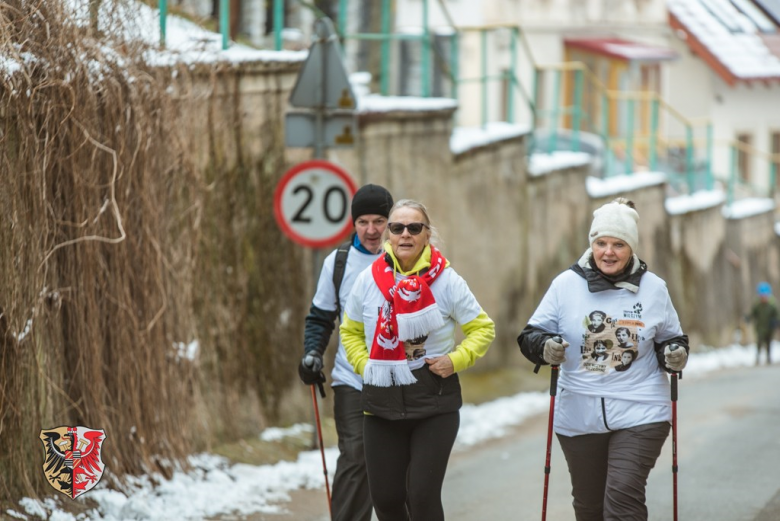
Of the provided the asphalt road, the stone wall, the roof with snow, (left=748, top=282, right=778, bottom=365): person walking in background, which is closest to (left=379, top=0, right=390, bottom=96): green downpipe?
the stone wall

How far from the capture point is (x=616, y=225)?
591 centimetres

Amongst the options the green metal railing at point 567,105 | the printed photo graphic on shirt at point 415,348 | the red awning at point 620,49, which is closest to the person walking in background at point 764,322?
the green metal railing at point 567,105

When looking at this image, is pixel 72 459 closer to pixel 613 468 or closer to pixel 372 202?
pixel 372 202

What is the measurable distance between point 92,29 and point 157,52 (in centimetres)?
75

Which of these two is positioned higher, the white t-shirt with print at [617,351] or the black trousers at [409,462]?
→ the white t-shirt with print at [617,351]

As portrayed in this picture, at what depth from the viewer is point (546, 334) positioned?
593 centimetres

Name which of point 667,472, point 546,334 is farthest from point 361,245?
point 667,472

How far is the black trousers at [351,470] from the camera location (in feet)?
21.6

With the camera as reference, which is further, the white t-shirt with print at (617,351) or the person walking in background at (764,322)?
the person walking in background at (764,322)

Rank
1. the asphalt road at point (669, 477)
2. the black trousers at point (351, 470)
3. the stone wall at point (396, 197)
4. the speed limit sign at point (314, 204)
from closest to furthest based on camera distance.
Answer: the black trousers at point (351, 470)
the asphalt road at point (669, 477)
the speed limit sign at point (314, 204)
the stone wall at point (396, 197)

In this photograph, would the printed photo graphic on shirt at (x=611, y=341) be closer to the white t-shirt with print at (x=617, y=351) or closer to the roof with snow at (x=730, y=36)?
the white t-shirt with print at (x=617, y=351)

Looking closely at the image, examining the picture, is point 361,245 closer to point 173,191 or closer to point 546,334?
point 546,334

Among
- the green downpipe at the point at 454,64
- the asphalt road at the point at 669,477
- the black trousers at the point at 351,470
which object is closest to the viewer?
the black trousers at the point at 351,470

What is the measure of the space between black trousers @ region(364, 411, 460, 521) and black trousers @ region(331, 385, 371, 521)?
0.75m
